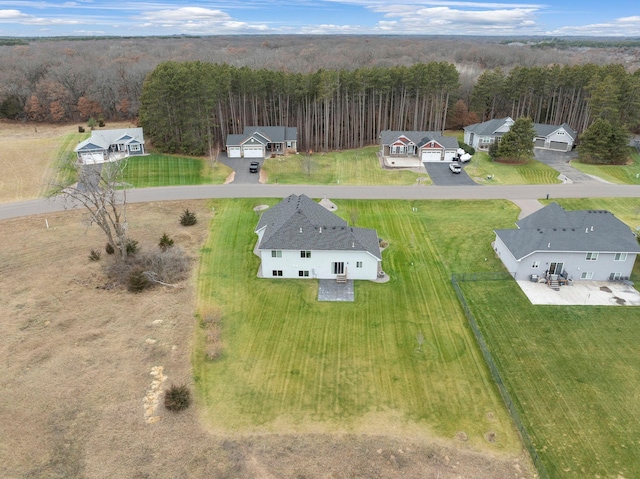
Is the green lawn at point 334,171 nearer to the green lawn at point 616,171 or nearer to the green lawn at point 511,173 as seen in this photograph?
the green lawn at point 511,173

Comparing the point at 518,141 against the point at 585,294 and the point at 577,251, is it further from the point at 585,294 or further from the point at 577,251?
the point at 585,294

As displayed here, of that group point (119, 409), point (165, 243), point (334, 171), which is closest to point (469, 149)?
point (334, 171)

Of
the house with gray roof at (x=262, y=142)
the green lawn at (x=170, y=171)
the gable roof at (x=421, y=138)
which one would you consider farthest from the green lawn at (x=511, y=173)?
the green lawn at (x=170, y=171)

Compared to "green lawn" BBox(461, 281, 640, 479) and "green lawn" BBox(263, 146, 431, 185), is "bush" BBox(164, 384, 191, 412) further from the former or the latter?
"green lawn" BBox(263, 146, 431, 185)

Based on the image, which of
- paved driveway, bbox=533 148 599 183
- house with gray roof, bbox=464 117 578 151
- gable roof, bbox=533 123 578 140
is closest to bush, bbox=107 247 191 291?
paved driveway, bbox=533 148 599 183

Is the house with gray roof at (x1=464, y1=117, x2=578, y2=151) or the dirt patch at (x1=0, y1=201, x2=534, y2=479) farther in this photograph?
the house with gray roof at (x1=464, y1=117, x2=578, y2=151)

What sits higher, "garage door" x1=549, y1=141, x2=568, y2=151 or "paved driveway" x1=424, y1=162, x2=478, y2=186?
"garage door" x1=549, y1=141, x2=568, y2=151

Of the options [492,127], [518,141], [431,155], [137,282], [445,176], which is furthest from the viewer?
[492,127]
